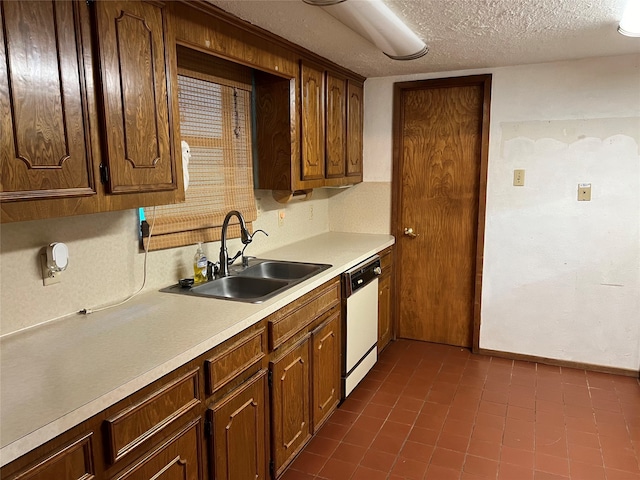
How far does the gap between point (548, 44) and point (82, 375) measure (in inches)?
117

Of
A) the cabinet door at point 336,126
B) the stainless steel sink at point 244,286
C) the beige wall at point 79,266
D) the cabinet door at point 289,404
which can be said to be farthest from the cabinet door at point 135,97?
the cabinet door at point 336,126

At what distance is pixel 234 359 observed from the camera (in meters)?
1.78

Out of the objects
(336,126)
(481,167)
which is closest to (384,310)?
(481,167)

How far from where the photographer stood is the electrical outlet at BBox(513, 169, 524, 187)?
344 centimetres

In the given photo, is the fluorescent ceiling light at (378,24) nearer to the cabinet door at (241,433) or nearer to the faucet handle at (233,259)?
the faucet handle at (233,259)

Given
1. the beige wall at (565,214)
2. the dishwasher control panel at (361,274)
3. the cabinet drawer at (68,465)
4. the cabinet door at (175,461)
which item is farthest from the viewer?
the beige wall at (565,214)

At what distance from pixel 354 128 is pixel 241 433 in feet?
8.33

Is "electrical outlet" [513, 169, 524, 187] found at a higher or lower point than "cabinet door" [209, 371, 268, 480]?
higher

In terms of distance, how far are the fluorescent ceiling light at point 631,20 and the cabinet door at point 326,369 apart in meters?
2.09

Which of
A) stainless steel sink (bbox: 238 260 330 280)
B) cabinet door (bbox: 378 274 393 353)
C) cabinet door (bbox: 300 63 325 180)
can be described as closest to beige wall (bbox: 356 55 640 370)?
cabinet door (bbox: 378 274 393 353)

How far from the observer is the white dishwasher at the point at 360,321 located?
2893 mm

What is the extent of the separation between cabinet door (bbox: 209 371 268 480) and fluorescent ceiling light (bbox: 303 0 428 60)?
5.09 feet

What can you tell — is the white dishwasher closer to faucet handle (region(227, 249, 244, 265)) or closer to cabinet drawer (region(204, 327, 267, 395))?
faucet handle (region(227, 249, 244, 265))

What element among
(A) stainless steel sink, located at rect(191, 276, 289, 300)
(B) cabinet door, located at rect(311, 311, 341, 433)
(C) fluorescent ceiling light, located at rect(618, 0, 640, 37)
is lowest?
(B) cabinet door, located at rect(311, 311, 341, 433)
